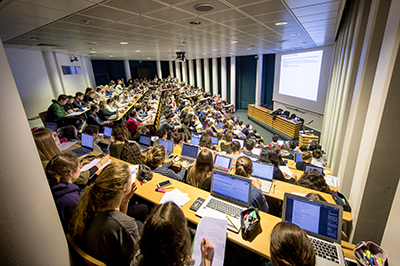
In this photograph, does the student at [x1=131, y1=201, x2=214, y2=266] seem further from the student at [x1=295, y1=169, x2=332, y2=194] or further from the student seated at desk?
the student seated at desk

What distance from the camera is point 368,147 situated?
6.00ft

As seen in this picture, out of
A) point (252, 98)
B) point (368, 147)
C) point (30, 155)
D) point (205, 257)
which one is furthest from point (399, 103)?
point (252, 98)

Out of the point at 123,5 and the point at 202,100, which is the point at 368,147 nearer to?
the point at 123,5

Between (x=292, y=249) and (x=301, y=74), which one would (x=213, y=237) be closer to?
(x=292, y=249)

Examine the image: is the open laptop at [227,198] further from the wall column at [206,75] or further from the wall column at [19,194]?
the wall column at [206,75]

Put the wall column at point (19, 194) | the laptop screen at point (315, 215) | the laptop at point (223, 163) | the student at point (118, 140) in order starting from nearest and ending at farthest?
the wall column at point (19, 194) < the laptop screen at point (315, 215) < the laptop at point (223, 163) < the student at point (118, 140)

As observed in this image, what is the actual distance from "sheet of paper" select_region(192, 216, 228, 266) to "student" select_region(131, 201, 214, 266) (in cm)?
35

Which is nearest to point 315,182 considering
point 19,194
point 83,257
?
point 83,257

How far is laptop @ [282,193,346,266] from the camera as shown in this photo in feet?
4.93

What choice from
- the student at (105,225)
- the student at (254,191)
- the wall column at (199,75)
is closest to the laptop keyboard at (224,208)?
the student at (254,191)

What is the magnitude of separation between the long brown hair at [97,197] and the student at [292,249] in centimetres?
127

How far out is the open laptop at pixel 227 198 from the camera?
1.93m

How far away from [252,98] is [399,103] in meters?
15.5

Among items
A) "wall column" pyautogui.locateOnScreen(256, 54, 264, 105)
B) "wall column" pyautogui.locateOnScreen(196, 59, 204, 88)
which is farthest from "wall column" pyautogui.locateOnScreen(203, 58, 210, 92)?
"wall column" pyautogui.locateOnScreen(256, 54, 264, 105)
